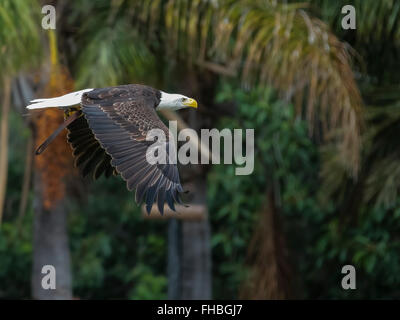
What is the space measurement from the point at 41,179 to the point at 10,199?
3.97m

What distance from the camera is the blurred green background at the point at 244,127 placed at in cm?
948

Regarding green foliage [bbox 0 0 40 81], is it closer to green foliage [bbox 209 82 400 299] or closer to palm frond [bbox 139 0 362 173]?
palm frond [bbox 139 0 362 173]

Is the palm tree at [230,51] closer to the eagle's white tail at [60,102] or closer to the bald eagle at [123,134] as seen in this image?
the bald eagle at [123,134]

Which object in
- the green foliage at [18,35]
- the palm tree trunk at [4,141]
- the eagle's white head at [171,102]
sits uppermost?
the green foliage at [18,35]

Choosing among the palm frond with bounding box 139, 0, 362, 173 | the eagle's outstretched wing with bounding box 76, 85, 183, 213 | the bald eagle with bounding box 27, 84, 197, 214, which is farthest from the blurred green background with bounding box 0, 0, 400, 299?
the eagle's outstretched wing with bounding box 76, 85, 183, 213

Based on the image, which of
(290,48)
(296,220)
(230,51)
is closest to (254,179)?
(296,220)

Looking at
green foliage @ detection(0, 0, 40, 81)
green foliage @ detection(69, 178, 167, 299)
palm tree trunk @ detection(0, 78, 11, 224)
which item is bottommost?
green foliage @ detection(69, 178, 167, 299)

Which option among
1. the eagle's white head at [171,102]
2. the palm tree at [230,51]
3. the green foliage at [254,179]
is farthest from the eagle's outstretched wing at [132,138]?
the green foliage at [254,179]

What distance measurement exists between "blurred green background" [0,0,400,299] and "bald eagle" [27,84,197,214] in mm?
2355

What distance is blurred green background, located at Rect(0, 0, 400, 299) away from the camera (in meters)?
9.48

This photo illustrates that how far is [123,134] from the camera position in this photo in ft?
21.0

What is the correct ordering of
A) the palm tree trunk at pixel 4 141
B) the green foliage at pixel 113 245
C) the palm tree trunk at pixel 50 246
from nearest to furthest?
the palm tree trunk at pixel 4 141 < the palm tree trunk at pixel 50 246 < the green foliage at pixel 113 245

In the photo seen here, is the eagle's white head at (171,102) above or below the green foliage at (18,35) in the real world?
below
